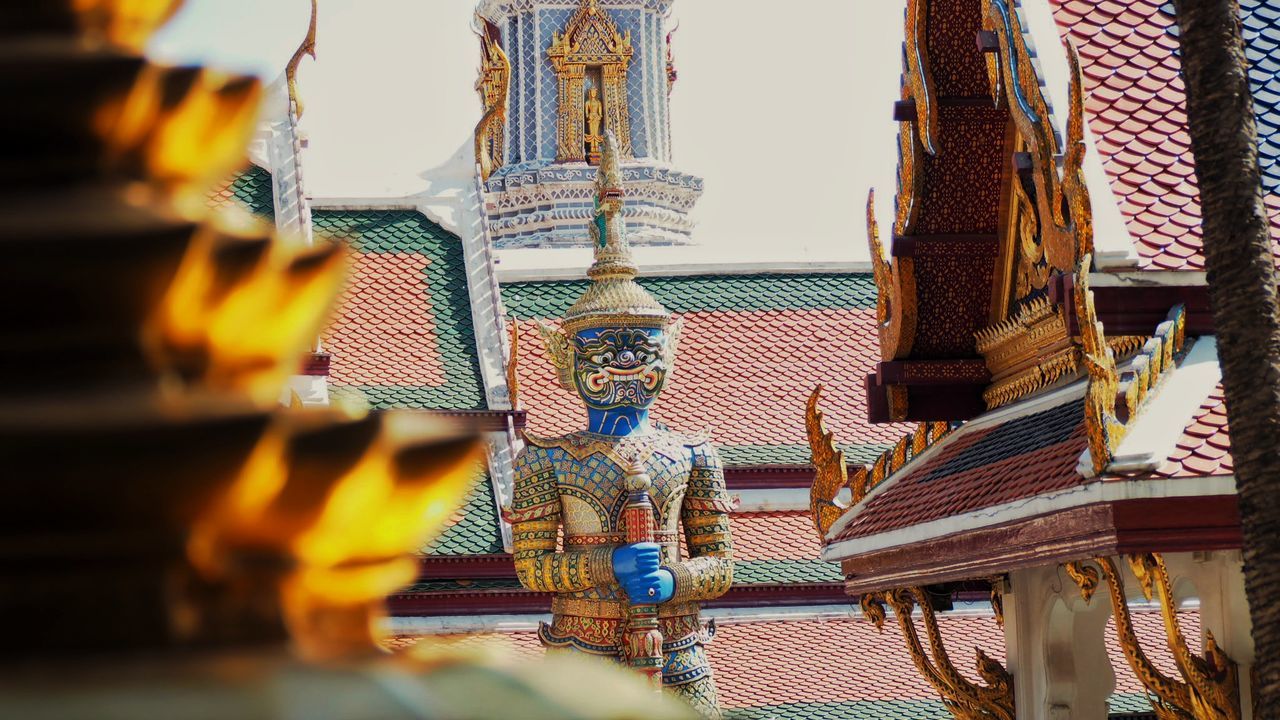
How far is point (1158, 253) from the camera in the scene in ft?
17.0

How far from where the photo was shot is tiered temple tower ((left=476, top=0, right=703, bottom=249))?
2753 centimetres

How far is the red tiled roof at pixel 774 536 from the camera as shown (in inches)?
459

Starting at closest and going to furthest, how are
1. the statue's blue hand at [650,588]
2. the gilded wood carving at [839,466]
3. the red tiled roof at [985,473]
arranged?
the red tiled roof at [985,473], the gilded wood carving at [839,466], the statue's blue hand at [650,588]

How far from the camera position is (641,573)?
7.96 meters

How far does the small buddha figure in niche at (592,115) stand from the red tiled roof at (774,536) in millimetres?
16767

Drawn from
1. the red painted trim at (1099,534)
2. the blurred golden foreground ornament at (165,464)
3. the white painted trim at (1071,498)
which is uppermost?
the white painted trim at (1071,498)

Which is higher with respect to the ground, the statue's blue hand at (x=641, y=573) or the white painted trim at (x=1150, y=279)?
the white painted trim at (x=1150, y=279)

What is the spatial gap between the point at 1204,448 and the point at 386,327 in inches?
332

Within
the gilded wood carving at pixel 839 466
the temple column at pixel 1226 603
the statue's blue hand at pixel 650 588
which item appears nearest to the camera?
the temple column at pixel 1226 603

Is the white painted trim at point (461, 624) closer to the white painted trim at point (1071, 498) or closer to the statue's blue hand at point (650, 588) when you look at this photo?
the statue's blue hand at point (650, 588)

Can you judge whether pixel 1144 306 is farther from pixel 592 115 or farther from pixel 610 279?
pixel 592 115

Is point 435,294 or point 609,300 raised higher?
point 435,294

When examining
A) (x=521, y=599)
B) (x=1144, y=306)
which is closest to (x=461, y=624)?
(x=521, y=599)

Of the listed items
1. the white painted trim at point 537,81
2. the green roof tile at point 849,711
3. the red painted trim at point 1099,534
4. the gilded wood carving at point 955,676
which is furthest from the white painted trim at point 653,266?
the white painted trim at point 537,81
